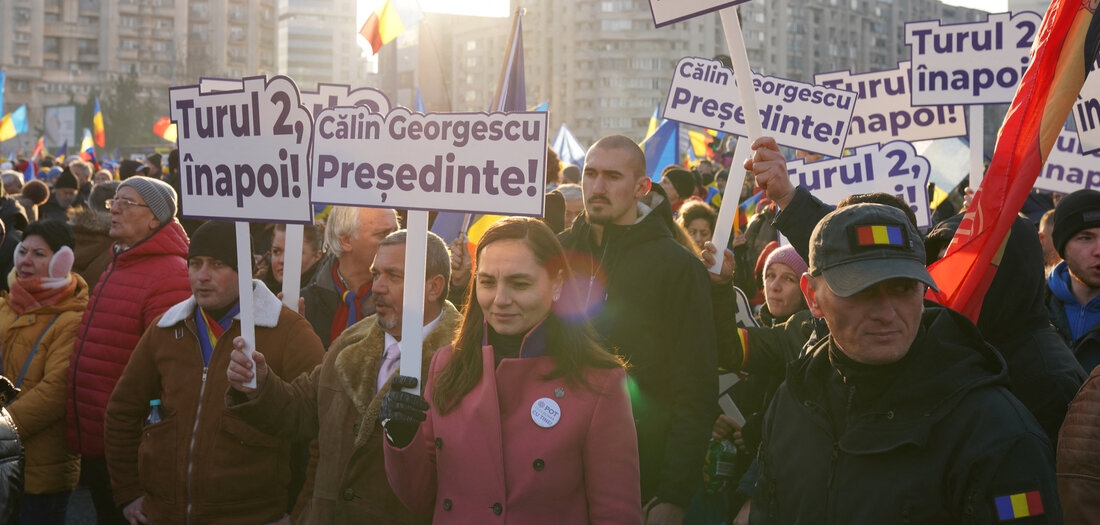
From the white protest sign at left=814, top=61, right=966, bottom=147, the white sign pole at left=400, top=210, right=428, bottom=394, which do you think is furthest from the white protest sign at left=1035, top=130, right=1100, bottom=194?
the white sign pole at left=400, top=210, right=428, bottom=394

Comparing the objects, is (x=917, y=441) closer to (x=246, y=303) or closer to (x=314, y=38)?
(x=246, y=303)

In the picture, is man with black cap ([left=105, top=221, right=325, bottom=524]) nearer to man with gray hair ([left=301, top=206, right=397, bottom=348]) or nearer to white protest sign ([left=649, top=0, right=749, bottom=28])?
man with gray hair ([left=301, top=206, right=397, bottom=348])

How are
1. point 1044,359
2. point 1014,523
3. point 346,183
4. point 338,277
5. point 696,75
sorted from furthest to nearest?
point 696,75
point 338,277
point 346,183
point 1044,359
point 1014,523

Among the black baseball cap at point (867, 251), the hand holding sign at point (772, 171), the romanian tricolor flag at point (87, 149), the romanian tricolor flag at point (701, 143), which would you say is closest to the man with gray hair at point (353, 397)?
the hand holding sign at point (772, 171)

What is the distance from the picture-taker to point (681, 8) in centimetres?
389

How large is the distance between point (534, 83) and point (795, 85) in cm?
10496

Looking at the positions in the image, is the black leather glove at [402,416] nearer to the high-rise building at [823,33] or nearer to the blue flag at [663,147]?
the blue flag at [663,147]

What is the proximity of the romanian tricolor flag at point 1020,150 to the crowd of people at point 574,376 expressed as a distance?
1.23 feet

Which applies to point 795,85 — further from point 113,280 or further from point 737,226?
point 113,280

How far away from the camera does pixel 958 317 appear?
233cm

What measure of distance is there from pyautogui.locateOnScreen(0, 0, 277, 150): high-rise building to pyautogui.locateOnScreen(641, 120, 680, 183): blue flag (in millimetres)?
84359

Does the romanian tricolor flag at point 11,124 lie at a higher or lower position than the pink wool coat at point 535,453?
higher

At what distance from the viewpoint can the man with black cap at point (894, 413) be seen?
2109 millimetres

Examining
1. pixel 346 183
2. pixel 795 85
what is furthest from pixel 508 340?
pixel 795 85
